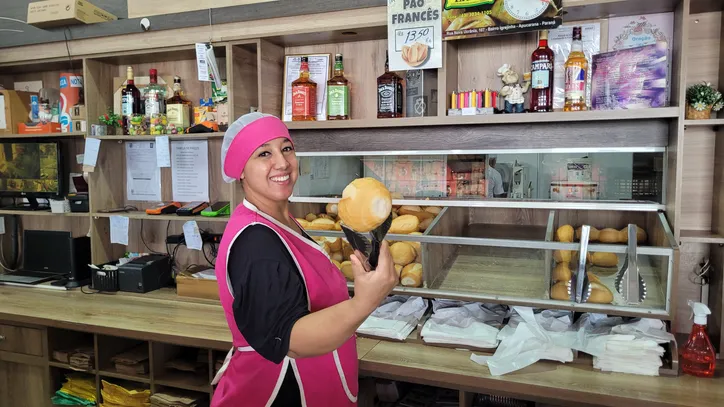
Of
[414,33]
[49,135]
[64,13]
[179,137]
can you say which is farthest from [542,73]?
[49,135]

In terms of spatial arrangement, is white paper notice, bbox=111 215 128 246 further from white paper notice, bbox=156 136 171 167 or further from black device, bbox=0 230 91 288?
white paper notice, bbox=156 136 171 167

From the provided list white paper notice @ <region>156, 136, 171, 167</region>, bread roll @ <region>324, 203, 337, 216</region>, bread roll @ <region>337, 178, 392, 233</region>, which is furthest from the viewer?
white paper notice @ <region>156, 136, 171, 167</region>

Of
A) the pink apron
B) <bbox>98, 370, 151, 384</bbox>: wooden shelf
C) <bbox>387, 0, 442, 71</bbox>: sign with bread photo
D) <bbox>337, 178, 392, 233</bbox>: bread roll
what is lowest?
<bbox>98, 370, 151, 384</bbox>: wooden shelf

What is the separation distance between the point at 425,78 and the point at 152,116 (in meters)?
1.52

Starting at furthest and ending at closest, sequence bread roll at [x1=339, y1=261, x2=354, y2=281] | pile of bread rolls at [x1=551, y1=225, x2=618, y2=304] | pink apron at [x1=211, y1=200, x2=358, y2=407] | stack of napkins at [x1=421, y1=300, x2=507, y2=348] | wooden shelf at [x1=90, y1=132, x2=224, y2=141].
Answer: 1. wooden shelf at [x1=90, y1=132, x2=224, y2=141]
2. bread roll at [x1=339, y1=261, x2=354, y2=281]
3. stack of napkins at [x1=421, y1=300, x2=507, y2=348]
4. pile of bread rolls at [x1=551, y1=225, x2=618, y2=304]
5. pink apron at [x1=211, y1=200, x2=358, y2=407]

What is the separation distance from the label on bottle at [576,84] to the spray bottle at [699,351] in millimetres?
802

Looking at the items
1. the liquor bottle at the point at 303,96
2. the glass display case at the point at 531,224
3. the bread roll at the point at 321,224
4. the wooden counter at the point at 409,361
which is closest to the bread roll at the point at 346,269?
the glass display case at the point at 531,224

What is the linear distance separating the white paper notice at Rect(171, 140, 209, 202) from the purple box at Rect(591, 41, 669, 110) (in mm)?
1979

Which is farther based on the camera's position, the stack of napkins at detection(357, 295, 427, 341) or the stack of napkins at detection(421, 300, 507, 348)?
the stack of napkins at detection(357, 295, 427, 341)

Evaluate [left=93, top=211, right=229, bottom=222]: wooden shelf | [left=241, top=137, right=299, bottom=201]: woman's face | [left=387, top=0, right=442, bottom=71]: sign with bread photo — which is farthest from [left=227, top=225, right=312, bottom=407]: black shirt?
[left=93, top=211, right=229, bottom=222]: wooden shelf

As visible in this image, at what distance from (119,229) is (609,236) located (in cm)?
244

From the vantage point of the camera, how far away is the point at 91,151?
2.88 m

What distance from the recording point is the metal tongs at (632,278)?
167 cm

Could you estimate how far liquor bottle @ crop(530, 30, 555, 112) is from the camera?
1980 mm
